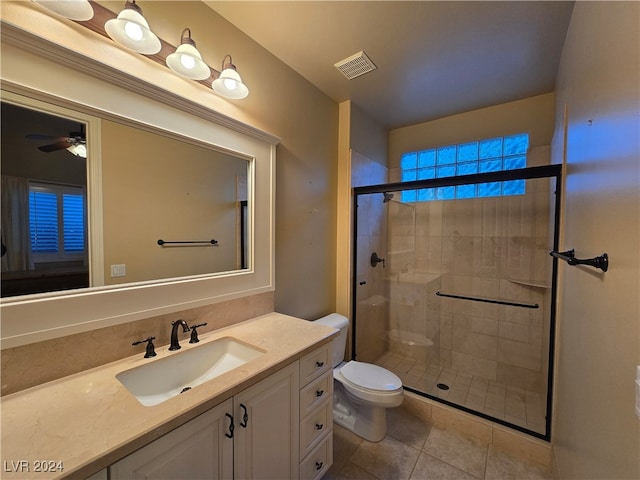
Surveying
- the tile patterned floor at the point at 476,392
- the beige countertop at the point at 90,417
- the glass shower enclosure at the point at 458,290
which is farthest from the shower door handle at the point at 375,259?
the beige countertop at the point at 90,417

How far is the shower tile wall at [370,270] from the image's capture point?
2.50m

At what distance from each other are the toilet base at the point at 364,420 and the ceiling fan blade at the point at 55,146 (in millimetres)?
2145

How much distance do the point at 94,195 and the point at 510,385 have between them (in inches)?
129

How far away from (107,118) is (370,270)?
7.45 ft

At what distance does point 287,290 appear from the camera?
75.4 inches

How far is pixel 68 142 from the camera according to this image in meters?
0.98

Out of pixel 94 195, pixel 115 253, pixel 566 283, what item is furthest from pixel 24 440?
pixel 566 283

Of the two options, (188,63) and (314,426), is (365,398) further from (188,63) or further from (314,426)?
(188,63)

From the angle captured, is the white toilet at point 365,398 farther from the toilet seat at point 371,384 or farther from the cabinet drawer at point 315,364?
the cabinet drawer at point 315,364

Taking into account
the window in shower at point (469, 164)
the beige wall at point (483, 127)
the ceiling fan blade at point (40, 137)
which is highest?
the beige wall at point (483, 127)

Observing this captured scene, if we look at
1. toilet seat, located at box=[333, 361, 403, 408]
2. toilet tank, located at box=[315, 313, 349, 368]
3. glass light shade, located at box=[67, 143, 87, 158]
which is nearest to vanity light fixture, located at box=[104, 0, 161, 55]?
glass light shade, located at box=[67, 143, 87, 158]

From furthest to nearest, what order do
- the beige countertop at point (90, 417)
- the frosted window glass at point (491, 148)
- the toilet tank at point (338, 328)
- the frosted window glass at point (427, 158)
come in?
the frosted window glass at point (427, 158) < the frosted window glass at point (491, 148) < the toilet tank at point (338, 328) < the beige countertop at point (90, 417)

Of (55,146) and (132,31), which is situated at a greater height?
(132,31)

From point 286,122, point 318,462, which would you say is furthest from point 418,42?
point 318,462
